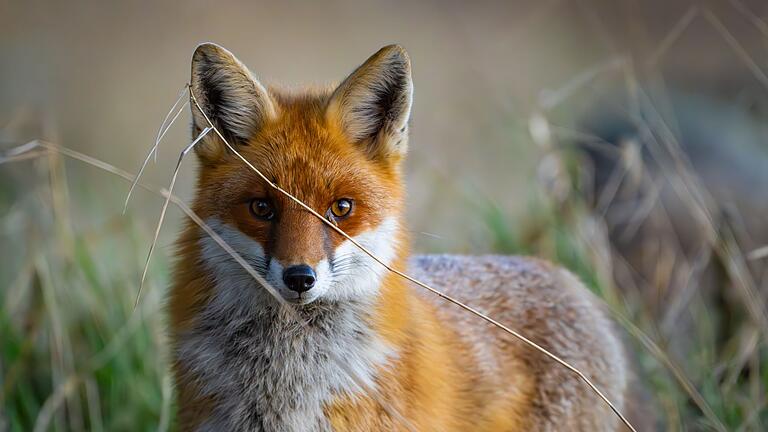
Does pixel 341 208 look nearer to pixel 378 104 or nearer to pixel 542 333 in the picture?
pixel 378 104

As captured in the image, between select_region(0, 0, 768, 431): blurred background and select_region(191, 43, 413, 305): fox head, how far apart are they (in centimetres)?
57

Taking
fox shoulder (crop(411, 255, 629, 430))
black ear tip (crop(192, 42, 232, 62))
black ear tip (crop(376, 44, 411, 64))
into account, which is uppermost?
black ear tip (crop(376, 44, 411, 64))

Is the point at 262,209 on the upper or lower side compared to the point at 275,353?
upper

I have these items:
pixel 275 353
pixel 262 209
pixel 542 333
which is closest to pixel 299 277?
pixel 262 209

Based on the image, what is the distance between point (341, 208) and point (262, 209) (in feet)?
0.89

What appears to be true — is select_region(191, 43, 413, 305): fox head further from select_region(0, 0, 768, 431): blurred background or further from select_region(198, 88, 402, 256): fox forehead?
select_region(0, 0, 768, 431): blurred background

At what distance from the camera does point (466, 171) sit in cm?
775

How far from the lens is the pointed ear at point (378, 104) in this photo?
3.17 m

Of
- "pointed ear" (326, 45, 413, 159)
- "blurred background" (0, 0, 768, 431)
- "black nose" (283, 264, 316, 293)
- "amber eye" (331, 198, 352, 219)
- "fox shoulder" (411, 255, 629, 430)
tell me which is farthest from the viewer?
"blurred background" (0, 0, 768, 431)

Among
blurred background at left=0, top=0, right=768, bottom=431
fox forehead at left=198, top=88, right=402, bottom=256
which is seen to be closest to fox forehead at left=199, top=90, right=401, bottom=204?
fox forehead at left=198, top=88, right=402, bottom=256

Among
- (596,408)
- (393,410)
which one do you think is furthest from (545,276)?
(393,410)

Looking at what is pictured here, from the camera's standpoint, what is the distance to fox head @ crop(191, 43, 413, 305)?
2.95m

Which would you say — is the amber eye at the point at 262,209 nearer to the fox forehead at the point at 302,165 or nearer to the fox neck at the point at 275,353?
the fox forehead at the point at 302,165

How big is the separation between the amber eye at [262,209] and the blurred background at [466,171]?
27.8 inches
